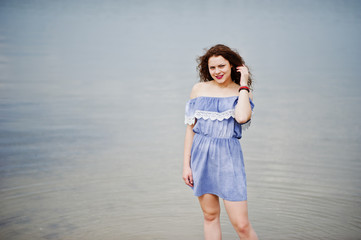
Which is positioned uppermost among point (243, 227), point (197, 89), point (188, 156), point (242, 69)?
point (242, 69)

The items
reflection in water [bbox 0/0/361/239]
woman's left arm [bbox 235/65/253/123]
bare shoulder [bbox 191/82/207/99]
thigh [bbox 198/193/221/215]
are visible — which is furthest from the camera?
reflection in water [bbox 0/0/361/239]

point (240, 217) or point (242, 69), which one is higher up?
point (242, 69)

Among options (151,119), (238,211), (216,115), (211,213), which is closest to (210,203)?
(211,213)

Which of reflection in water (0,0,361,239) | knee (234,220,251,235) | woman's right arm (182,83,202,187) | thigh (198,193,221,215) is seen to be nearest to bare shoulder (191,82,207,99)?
woman's right arm (182,83,202,187)

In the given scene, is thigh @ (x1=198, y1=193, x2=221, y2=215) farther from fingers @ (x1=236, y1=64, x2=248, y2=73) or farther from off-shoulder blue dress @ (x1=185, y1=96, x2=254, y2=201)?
fingers @ (x1=236, y1=64, x2=248, y2=73)

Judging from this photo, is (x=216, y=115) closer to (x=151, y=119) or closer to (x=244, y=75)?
(x=244, y=75)

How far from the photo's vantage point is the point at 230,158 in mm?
2436

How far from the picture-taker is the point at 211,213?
2516 mm

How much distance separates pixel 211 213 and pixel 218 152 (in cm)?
35

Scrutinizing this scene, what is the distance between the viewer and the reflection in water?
3.72m

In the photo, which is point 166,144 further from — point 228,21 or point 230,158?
point 228,21

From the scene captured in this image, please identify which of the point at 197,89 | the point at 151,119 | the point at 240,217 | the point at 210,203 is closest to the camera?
the point at 240,217

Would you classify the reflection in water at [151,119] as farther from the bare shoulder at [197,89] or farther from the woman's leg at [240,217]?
the bare shoulder at [197,89]

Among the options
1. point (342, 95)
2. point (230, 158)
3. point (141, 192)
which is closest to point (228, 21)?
point (342, 95)
